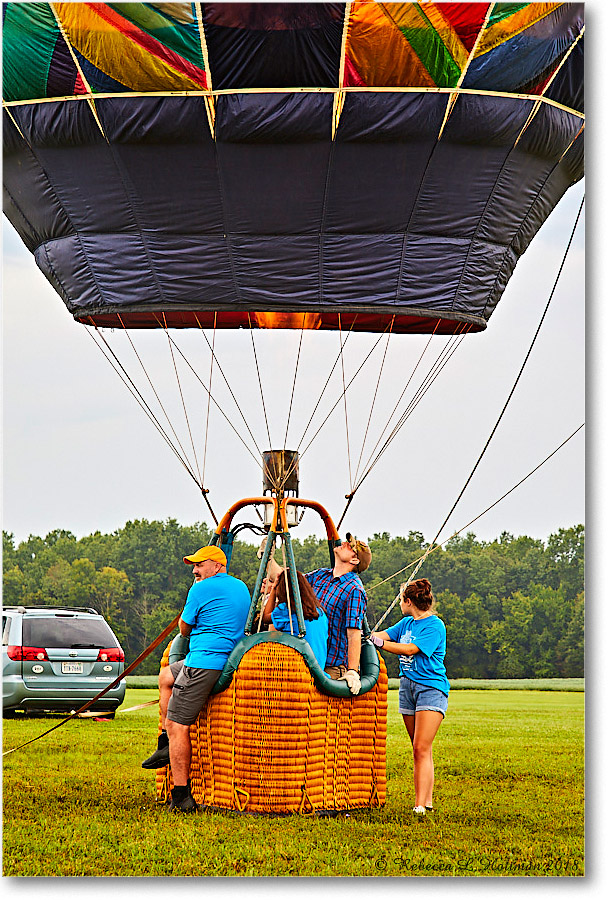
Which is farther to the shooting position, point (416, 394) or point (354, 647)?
point (416, 394)

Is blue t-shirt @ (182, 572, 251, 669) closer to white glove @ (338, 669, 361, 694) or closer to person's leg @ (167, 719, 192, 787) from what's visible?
person's leg @ (167, 719, 192, 787)

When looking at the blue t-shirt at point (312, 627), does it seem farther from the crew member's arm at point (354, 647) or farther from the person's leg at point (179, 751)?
the person's leg at point (179, 751)

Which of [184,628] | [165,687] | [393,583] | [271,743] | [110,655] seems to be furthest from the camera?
[393,583]

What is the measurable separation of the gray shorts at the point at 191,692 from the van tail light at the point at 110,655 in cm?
402

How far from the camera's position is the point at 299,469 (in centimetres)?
570

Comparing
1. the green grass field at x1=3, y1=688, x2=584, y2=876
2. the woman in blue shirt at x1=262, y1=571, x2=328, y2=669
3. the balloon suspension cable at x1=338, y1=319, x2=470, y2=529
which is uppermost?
the balloon suspension cable at x1=338, y1=319, x2=470, y2=529

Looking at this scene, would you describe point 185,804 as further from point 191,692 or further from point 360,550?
point 360,550

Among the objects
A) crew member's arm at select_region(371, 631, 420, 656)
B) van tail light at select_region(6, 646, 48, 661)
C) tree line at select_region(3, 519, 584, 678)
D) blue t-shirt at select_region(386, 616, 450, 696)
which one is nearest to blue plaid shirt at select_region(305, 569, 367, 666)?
crew member's arm at select_region(371, 631, 420, 656)

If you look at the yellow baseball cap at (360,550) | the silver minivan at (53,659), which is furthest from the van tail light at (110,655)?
the yellow baseball cap at (360,550)

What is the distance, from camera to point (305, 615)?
4.85 metres

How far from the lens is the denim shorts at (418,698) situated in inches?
188

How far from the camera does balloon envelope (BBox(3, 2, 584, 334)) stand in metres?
4.50

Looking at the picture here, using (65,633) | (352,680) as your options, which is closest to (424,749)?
(352,680)

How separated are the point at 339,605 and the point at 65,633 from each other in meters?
4.17
